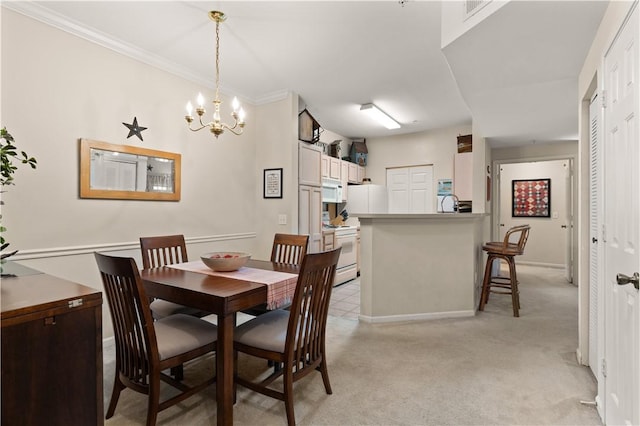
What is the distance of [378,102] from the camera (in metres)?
4.39

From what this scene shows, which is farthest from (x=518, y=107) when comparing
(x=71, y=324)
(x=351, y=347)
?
(x=71, y=324)

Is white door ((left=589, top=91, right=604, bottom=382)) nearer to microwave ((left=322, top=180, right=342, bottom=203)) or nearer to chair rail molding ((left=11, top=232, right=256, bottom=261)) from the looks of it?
chair rail molding ((left=11, top=232, right=256, bottom=261))

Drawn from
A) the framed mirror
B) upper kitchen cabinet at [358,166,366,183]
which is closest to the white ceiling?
the framed mirror

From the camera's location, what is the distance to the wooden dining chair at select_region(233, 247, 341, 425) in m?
1.69

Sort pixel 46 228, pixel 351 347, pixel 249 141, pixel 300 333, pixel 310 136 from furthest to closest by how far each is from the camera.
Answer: pixel 310 136, pixel 249 141, pixel 351 347, pixel 46 228, pixel 300 333

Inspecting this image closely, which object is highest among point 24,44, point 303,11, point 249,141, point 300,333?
point 303,11

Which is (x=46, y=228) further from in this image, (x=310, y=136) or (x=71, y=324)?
(x=310, y=136)

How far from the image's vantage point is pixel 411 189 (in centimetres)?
616

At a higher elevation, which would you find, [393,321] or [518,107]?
[518,107]

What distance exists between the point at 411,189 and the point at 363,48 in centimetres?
363

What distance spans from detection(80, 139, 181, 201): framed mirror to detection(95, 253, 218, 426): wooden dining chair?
1.36m

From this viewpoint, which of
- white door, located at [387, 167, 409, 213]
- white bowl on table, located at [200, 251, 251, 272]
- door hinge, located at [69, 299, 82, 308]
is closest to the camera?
door hinge, located at [69, 299, 82, 308]

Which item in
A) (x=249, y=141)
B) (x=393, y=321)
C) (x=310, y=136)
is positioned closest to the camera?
(x=393, y=321)

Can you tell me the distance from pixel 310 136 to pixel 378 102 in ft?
3.33
